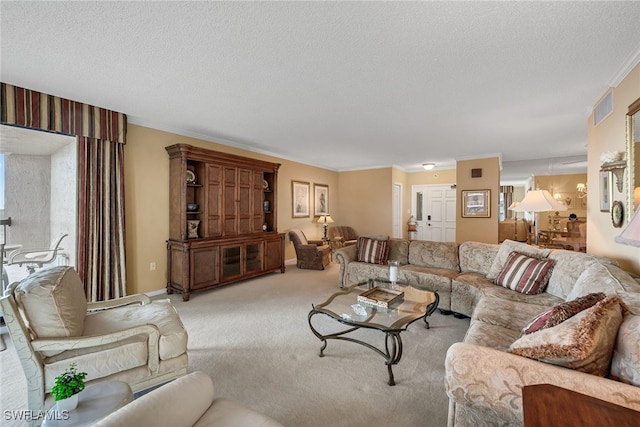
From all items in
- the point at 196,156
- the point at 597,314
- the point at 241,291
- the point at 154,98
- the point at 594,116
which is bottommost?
the point at 241,291

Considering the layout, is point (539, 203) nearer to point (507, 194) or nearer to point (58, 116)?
point (58, 116)

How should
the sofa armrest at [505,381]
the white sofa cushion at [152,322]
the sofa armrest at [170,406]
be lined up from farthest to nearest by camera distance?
1. the white sofa cushion at [152,322]
2. the sofa armrest at [505,381]
3. the sofa armrest at [170,406]

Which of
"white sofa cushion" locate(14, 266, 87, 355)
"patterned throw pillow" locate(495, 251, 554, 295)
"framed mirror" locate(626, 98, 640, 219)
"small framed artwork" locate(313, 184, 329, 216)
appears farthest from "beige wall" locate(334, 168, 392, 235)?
"white sofa cushion" locate(14, 266, 87, 355)

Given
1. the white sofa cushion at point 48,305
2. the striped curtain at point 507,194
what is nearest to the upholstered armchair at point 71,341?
the white sofa cushion at point 48,305

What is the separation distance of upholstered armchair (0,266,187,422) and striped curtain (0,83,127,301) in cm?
166

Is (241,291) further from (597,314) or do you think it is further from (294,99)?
(597,314)

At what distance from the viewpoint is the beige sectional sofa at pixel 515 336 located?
1.11 metres

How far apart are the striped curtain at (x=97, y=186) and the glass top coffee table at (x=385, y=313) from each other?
2696 mm

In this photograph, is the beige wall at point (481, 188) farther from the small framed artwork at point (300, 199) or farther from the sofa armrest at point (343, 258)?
the small framed artwork at point (300, 199)

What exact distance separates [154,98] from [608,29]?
12.9 ft

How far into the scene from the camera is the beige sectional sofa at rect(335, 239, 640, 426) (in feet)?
3.65

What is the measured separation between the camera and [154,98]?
2.99 metres

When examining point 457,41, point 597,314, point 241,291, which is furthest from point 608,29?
point 241,291

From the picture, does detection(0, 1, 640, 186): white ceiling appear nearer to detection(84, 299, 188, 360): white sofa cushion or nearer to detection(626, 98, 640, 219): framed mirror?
detection(626, 98, 640, 219): framed mirror
